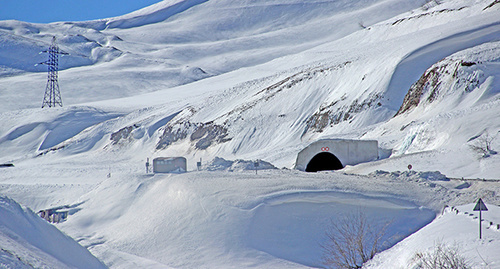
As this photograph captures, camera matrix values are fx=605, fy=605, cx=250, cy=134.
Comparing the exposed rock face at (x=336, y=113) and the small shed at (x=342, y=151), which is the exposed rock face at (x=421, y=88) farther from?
the small shed at (x=342, y=151)

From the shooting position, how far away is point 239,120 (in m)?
59.2

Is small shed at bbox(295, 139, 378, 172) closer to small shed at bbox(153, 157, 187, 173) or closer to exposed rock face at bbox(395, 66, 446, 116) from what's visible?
small shed at bbox(153, 157, 187, 173)

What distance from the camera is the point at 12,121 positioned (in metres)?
76.9

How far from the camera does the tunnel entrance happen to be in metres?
39.9

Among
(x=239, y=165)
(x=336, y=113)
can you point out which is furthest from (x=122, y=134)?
(x=239, y=165)

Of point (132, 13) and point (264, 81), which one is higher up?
point (132, 13)

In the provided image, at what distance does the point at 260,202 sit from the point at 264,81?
47.6m

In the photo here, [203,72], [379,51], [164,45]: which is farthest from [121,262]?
[164,45]

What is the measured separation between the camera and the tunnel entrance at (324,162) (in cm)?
3991

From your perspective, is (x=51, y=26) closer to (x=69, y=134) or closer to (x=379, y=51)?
(x=69, y=134)

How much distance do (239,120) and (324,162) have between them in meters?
19.4

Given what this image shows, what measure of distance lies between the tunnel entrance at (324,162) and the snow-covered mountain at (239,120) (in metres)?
3.27

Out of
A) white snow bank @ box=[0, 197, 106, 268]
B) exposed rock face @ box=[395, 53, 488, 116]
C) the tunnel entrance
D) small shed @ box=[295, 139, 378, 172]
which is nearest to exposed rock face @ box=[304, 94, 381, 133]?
exposed rock face @ box=[395, 53, 488, 116]

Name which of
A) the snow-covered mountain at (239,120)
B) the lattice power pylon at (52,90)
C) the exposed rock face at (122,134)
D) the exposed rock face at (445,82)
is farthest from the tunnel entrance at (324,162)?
the lattice power pylon at (52,90)
